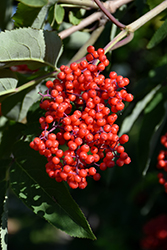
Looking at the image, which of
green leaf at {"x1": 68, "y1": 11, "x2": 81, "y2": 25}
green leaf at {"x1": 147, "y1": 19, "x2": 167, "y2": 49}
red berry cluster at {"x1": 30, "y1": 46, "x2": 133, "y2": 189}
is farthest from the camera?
green leaf at {"x1": 68, "y1": 11, "x2": 81, "y2": 25}

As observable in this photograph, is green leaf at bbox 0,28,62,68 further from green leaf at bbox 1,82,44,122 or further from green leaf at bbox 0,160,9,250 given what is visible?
green leaf at bbox 0,160,9,250

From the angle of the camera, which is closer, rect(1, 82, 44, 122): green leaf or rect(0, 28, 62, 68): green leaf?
rect(0, 28, 62, 68): green leaf

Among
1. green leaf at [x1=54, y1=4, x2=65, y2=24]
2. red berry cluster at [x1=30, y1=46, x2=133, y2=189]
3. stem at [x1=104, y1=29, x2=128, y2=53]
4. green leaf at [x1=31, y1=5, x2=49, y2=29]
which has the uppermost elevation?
green leaf at [x1=31, y1=5, x2=49, y2=29]

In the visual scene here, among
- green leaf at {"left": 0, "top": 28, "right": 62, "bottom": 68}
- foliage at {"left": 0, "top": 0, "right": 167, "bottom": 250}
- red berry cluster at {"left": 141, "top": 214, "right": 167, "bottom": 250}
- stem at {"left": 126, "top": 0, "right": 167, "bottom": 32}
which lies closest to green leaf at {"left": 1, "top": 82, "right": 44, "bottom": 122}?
foliage at {"left": 0, "top": 0, "right": 167, "bottom": 250}

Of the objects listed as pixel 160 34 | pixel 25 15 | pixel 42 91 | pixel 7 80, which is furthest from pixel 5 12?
pixel 160 34

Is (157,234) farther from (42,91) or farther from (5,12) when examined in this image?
(5,12)

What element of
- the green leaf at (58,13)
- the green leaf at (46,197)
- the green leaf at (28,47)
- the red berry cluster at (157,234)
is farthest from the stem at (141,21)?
the red berry cluster at (157,234)

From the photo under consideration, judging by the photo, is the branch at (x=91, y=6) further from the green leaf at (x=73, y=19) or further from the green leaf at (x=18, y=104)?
the green leaf at (x=18, y=104)

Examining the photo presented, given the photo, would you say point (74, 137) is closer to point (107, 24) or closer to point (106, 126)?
point (106, 126)
